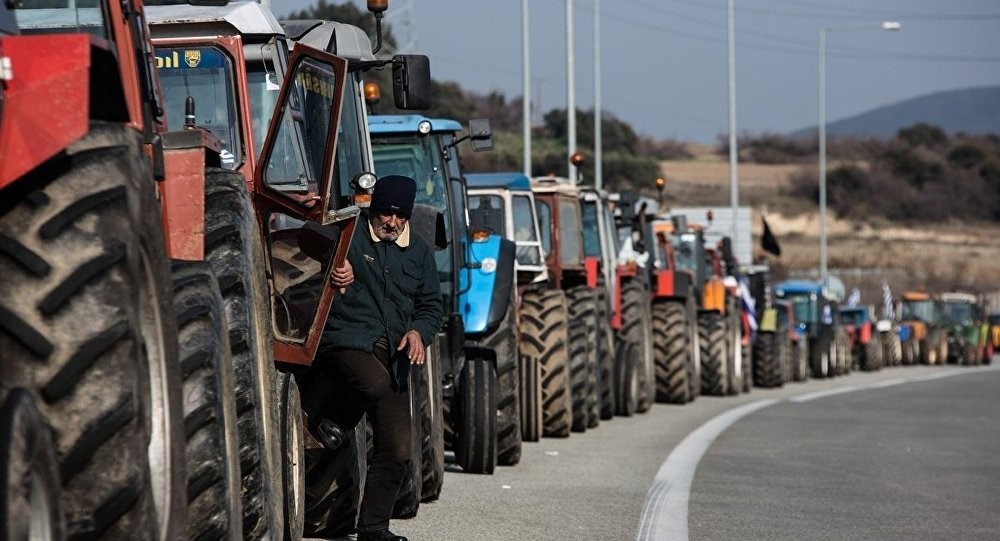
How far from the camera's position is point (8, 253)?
4.31 meters

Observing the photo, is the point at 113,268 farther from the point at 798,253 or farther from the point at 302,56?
the point at 798,253

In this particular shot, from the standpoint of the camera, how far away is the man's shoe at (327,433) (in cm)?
925

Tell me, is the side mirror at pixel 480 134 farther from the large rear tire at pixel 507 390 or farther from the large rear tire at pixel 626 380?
the large rear tire at pixel 626 380

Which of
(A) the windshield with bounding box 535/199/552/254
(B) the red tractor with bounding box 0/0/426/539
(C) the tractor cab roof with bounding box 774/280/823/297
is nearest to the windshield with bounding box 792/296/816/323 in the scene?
(C) the tractor cab roof with bounding box 774/280/823/297

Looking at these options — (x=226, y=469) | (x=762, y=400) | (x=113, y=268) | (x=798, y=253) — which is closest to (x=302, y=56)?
(x=226, y=469)

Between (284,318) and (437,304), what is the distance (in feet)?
3.72

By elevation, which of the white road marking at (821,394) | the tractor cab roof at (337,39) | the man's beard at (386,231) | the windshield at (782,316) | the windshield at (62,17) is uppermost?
the tractor cab roof at (337,39)

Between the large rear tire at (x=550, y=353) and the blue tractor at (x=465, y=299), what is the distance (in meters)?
2.56

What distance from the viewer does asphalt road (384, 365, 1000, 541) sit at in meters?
10.8

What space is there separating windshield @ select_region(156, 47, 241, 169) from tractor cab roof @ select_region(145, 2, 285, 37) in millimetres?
121

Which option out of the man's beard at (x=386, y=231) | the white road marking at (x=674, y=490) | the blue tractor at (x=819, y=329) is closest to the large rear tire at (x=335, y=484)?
the man's beard at (x=386, y=231)

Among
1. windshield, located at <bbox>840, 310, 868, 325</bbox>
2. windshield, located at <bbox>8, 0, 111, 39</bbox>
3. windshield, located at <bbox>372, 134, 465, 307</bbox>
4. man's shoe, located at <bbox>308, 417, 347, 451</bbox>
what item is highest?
windshield, located at <bbox>8, 0, 111, 39</bbox>

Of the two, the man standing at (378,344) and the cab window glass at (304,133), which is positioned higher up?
the cab window glass at (304,133)

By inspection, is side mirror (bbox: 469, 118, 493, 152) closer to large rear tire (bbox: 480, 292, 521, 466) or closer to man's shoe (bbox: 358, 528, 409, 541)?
large rear tire (bbox: 480, 292, 521, 466)
